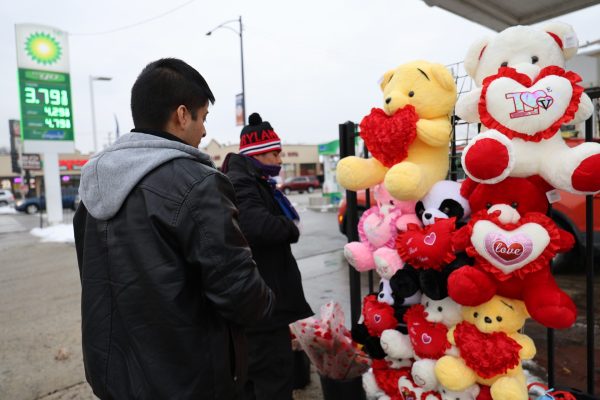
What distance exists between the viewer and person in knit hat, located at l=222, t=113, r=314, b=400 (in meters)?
2.30

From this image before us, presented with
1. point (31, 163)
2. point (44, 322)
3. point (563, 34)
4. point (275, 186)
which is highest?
point (31, 163)

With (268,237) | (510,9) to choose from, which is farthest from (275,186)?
(510,9)

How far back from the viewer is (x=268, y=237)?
7.50ft

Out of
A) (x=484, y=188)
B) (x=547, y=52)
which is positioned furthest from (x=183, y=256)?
(x=547, y=52)

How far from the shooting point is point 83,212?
1603 millimetres

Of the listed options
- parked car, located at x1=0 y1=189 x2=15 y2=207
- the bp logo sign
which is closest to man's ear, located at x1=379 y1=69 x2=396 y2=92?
the bp logo sign

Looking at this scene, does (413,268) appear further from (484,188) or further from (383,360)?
(383,360)

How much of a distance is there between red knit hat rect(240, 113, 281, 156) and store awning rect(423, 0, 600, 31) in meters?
1.63

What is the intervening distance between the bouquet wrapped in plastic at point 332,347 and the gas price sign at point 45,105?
14358 millimetres

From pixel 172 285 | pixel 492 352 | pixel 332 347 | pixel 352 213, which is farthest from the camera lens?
pixel 352 213

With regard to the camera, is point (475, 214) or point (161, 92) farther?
point (475, 214)

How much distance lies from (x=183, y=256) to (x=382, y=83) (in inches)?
61.3

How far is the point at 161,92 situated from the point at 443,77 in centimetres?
136

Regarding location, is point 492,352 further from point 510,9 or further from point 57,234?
point 57,234
